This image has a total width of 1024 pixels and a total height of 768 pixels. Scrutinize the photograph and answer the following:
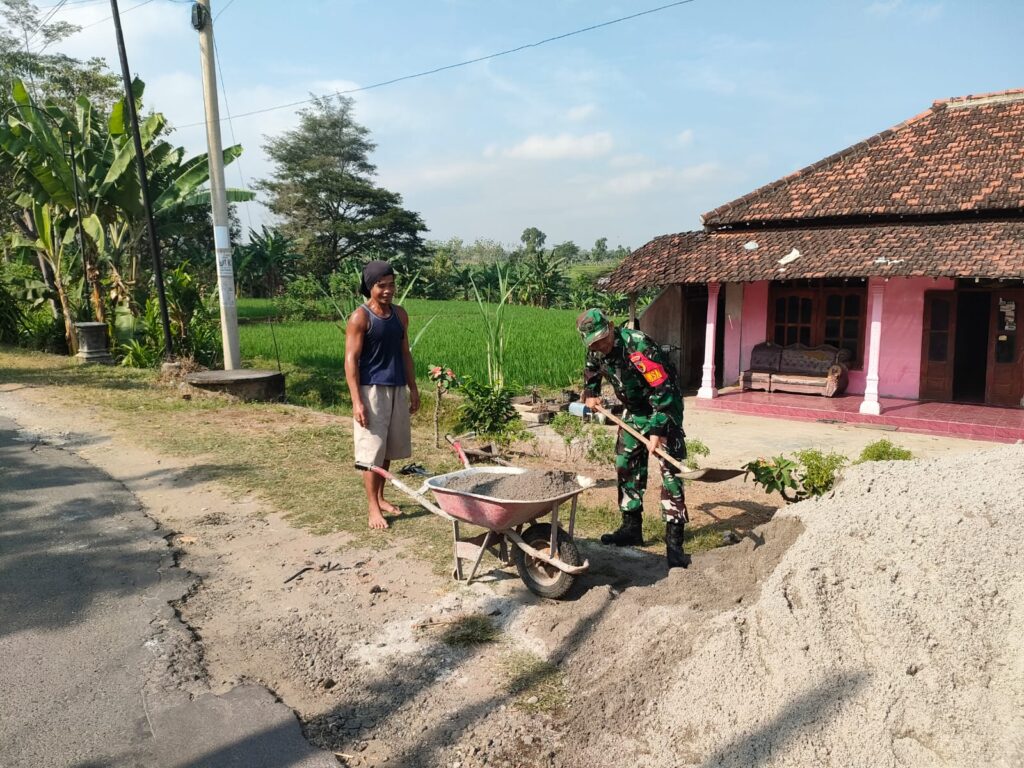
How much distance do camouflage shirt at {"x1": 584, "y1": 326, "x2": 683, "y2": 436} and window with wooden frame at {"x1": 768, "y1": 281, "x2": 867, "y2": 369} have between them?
28.4 ft

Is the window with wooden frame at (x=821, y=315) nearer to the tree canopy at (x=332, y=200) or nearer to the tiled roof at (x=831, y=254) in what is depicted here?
the tiled roof at (x=831, y=254)

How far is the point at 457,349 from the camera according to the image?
587 inches

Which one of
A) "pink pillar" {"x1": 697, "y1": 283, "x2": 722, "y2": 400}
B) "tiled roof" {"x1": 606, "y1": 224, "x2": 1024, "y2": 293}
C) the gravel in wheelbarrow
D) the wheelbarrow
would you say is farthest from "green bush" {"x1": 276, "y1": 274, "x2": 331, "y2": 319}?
the wheelbarrow

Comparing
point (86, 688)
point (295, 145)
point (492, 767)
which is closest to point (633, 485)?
point (492, 767)

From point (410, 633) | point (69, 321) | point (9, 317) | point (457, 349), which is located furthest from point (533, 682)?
point (9, 317)

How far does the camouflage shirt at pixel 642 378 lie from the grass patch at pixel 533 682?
1521 mm

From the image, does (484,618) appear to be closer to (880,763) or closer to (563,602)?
(563,602)

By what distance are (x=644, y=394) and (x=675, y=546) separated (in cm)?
89

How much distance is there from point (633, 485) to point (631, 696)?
6.07ft

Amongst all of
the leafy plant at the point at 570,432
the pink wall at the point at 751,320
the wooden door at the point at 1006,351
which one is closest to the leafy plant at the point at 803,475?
the leafy plant at the point at 570,432

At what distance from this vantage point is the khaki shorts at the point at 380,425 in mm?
4660

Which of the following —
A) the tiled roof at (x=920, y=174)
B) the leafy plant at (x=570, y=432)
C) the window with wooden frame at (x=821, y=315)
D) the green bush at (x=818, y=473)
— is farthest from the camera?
the window with wooden frame at (x=821, y=315)

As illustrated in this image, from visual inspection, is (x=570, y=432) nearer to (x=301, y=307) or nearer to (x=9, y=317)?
(x=9, y=317)

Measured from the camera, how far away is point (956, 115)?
12.4 meters
